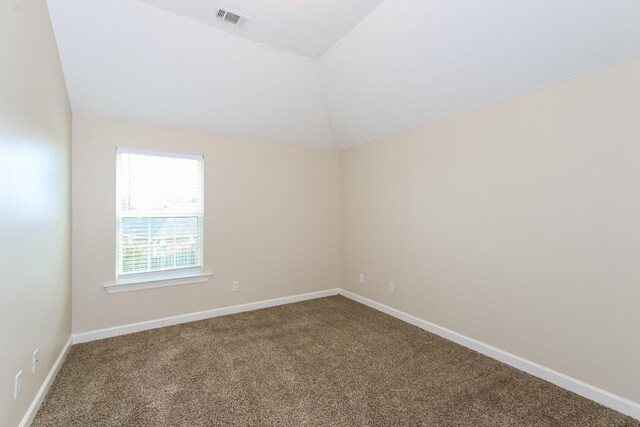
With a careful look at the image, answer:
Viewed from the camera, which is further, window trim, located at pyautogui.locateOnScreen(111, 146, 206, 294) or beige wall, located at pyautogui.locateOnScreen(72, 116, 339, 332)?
window trim, located at pyautogui.locateOnScreen(111, 146, 206, 294)

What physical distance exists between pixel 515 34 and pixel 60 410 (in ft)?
13.3

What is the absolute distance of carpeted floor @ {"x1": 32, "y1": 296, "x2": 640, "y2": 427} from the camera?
1925 millimetres

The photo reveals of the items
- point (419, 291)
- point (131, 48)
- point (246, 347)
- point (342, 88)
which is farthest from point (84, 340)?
point (342, 88)

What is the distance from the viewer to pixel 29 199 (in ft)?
5.90

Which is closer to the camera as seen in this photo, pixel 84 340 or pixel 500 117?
pixel 500 117

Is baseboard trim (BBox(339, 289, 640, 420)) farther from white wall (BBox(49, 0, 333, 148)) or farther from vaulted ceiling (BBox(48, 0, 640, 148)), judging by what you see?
white wall (BBox(49, 0, 333, 148))

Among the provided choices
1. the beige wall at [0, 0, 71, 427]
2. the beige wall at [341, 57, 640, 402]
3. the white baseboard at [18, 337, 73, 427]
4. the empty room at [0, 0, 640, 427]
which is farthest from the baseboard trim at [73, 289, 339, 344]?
the beige wall at [341, 57, 640, 402]

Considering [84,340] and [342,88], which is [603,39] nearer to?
[342,88]

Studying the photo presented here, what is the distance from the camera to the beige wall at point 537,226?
202 centimetres

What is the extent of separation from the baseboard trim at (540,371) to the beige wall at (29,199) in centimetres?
332

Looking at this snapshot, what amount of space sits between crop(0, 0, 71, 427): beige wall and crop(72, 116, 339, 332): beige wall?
1.53 feet

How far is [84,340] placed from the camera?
3.02 metres

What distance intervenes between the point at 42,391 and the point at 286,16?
3362mm

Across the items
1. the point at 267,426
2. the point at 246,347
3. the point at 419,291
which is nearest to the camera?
the point at 267,426
